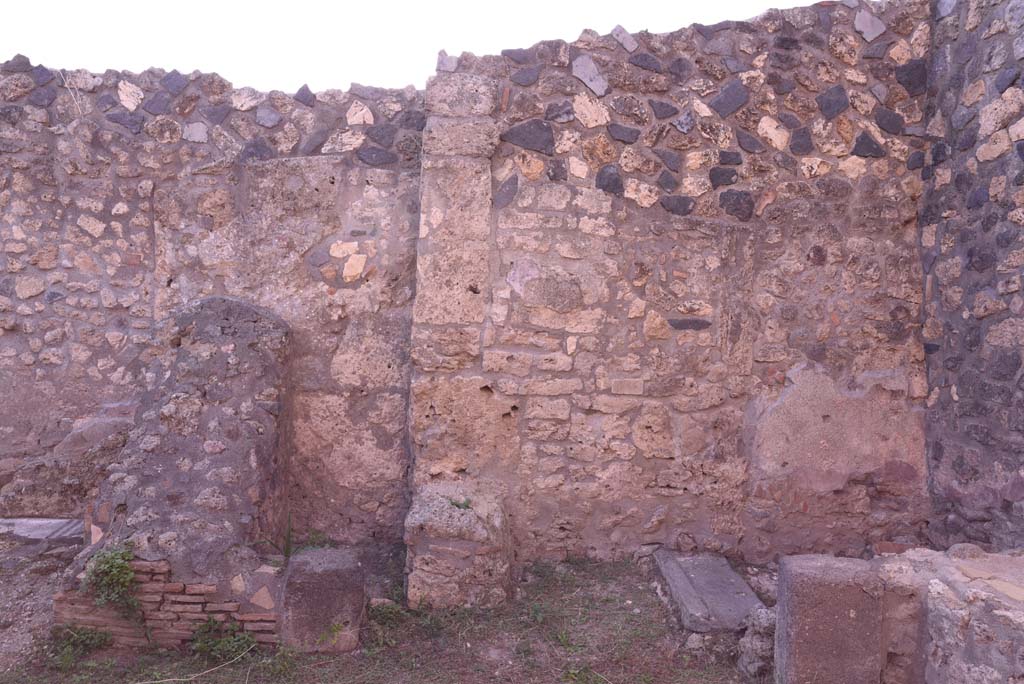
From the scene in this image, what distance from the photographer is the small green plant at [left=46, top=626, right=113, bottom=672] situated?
9.73ft

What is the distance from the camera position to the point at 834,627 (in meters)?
2.52

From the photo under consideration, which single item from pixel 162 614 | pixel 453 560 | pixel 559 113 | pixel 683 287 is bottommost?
pixel 162 614

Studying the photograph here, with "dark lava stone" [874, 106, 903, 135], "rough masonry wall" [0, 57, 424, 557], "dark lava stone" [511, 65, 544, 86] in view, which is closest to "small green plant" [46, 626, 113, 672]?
"rough masonry wall" [0, 57, 424, 557]

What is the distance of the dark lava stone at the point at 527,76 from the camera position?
3928 millimetres

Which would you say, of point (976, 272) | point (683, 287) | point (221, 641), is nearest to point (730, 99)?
point (683, 287)

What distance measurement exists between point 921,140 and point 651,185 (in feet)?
4.72

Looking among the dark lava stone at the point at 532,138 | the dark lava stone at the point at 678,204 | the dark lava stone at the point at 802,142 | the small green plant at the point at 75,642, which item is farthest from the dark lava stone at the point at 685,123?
the small green plant at the point at 75,642

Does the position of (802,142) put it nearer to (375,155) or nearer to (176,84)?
(375,155)

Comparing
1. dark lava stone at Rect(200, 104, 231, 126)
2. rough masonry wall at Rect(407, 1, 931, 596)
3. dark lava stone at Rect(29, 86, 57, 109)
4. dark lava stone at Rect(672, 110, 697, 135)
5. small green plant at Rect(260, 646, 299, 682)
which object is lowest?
small green plant at Rect(260, 646, 299, 682)

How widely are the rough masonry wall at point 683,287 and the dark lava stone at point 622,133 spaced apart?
0.04 ft

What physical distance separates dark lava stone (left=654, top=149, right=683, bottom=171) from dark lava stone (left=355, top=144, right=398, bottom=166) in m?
1.43

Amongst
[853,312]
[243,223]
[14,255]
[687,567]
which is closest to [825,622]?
[687,567]

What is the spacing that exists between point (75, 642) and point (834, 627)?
112 inches

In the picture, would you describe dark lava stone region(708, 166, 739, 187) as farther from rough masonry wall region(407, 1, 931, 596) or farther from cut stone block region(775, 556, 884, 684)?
cut stone block region(775, 556, 884, 684)
